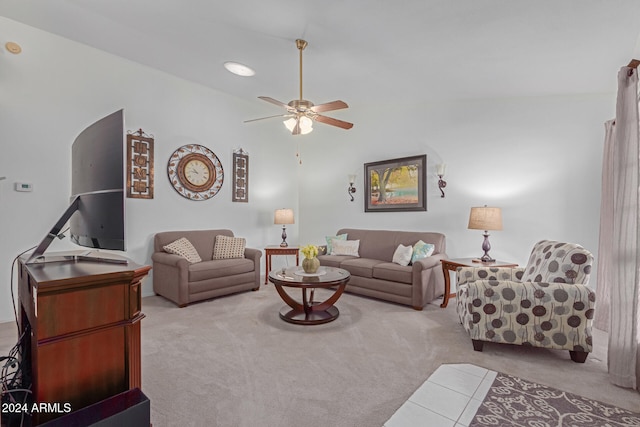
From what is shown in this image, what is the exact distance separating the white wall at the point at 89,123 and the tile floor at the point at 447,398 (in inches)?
148

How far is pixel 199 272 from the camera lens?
380 cm

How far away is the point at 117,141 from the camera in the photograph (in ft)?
4.58

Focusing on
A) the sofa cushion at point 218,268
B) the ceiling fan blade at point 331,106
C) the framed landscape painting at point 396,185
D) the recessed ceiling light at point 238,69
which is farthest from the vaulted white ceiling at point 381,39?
the sofa cushion at point 218,268

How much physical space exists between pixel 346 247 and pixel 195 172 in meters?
2.61

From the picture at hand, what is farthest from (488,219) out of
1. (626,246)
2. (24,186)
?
(24,186)

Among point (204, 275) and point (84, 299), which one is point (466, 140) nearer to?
point (204, 275)

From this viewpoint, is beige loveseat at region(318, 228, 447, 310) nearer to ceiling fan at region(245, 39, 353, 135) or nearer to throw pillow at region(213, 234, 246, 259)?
throw pillow at region(213, 234, 246, 259)

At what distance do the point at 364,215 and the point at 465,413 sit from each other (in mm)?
3676

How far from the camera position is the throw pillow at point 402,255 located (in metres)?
3.97

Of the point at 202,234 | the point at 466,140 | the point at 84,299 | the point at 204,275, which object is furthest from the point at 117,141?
the point at 466,140

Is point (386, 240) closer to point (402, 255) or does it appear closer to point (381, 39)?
point (402, 255)

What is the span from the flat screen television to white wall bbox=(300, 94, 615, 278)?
402 cm

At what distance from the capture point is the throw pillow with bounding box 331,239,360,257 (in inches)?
189

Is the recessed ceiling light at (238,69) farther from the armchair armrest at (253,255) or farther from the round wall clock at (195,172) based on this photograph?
the armchair armrest at (253,255)
